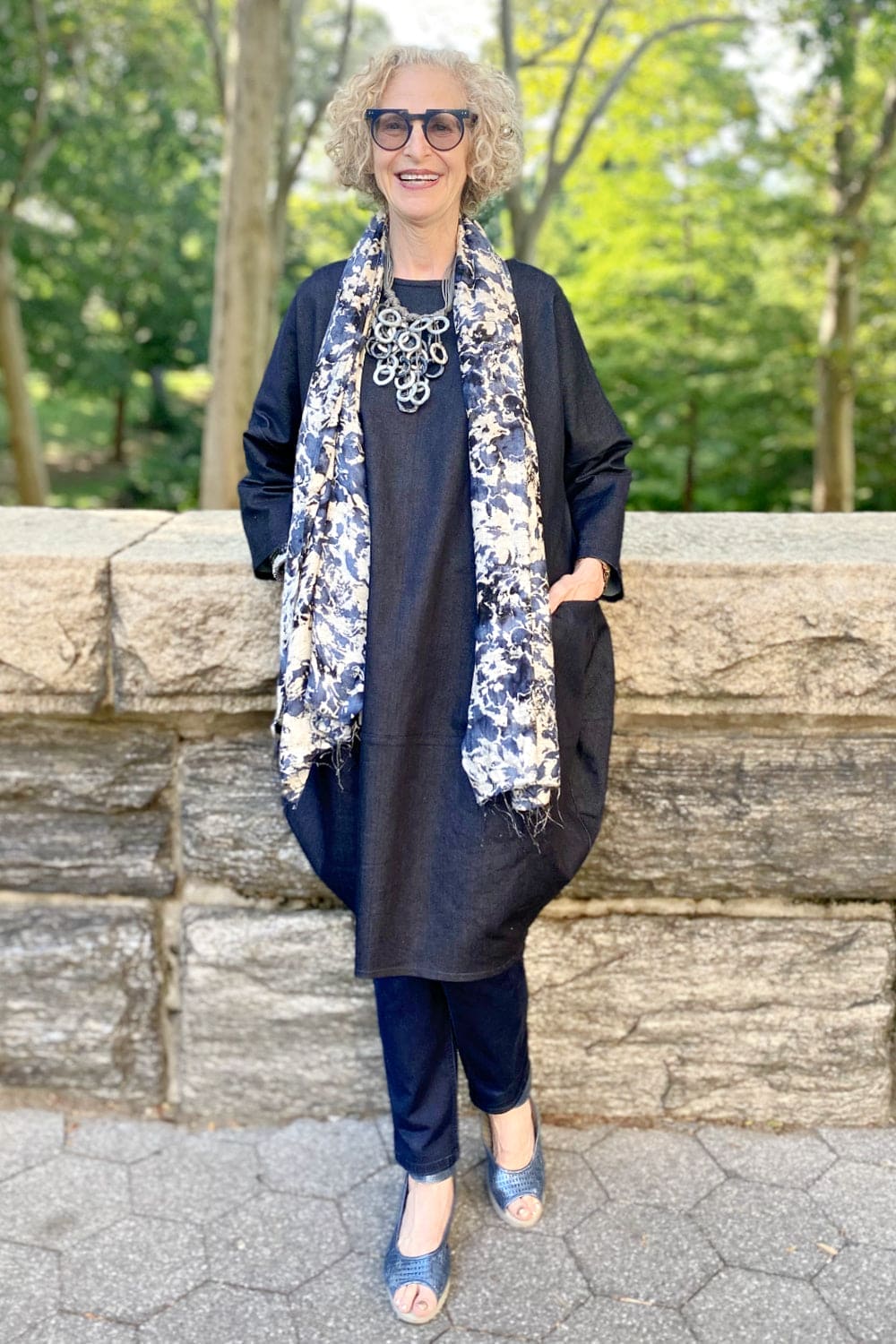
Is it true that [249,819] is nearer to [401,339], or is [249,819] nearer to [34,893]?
[34,893]

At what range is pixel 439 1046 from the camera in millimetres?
2184

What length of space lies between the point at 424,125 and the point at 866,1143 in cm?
219

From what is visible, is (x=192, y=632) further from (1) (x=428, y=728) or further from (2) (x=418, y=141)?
(2) (x=418, y=141)

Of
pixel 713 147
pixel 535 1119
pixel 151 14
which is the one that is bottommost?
pixel 535 1119

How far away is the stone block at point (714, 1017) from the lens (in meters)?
2.54

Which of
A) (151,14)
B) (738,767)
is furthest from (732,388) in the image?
(738,767)

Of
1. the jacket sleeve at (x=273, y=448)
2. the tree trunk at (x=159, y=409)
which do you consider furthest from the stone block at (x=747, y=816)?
the tree trunk at (x=159, y=409)

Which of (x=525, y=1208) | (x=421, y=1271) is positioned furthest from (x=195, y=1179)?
(x=525, y=1208)

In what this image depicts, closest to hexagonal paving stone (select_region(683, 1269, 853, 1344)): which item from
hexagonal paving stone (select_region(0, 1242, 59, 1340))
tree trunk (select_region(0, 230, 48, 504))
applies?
hexagonal paving stone (select_region(0, 1242, 59, 1340))

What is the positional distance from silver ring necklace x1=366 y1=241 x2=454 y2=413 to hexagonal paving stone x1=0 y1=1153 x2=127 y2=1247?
5.41 feet

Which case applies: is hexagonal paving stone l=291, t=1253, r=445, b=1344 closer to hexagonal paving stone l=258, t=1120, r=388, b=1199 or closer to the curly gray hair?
hexagonal paving stone l=258, t=1120, r=388, b=1199

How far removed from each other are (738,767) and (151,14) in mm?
11586

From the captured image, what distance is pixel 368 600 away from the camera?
1.97m

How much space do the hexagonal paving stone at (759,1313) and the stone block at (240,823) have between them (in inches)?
41.0
